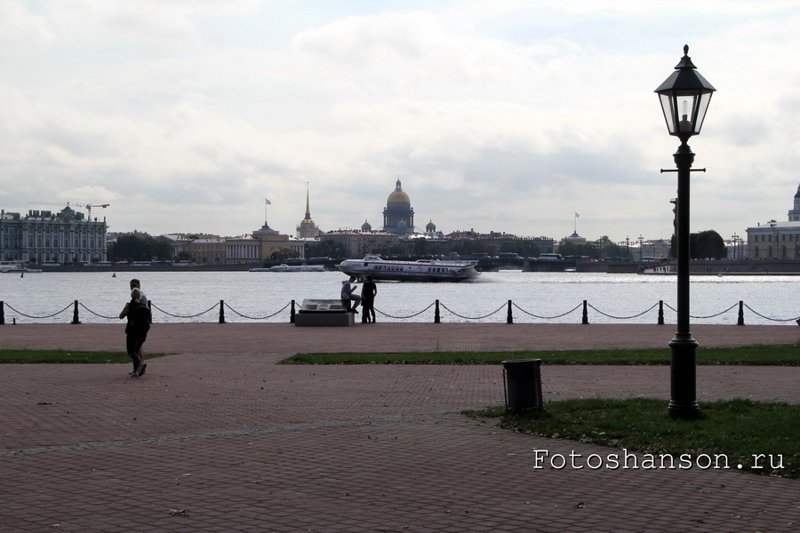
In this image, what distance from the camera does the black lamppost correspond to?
12633 millimetres

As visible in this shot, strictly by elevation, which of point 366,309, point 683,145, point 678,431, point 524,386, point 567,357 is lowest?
point 567,357

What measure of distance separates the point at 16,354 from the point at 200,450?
12943 mm

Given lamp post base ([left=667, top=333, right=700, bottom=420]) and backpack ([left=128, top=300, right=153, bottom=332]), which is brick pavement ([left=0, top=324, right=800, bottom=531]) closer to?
backpack ([left=128, top=300, right=153, bottom=332])

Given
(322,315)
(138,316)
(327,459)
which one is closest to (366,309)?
(322,315)

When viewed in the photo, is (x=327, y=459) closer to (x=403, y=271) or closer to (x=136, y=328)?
(x=136, y=328)

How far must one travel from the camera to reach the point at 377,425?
12.6 m

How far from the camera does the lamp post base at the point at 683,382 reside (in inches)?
490

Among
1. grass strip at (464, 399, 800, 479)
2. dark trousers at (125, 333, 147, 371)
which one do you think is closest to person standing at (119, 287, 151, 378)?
dark trousers at (125, 333, 147, 371)

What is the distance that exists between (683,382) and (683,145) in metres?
2.86

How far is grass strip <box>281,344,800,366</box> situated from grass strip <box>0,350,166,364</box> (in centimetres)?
354

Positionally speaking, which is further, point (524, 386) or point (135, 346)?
point (135, 346)

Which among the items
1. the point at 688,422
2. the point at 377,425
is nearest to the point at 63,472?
the point at 377,425

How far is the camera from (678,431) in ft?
38.1

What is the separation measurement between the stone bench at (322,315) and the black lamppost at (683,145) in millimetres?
21202
